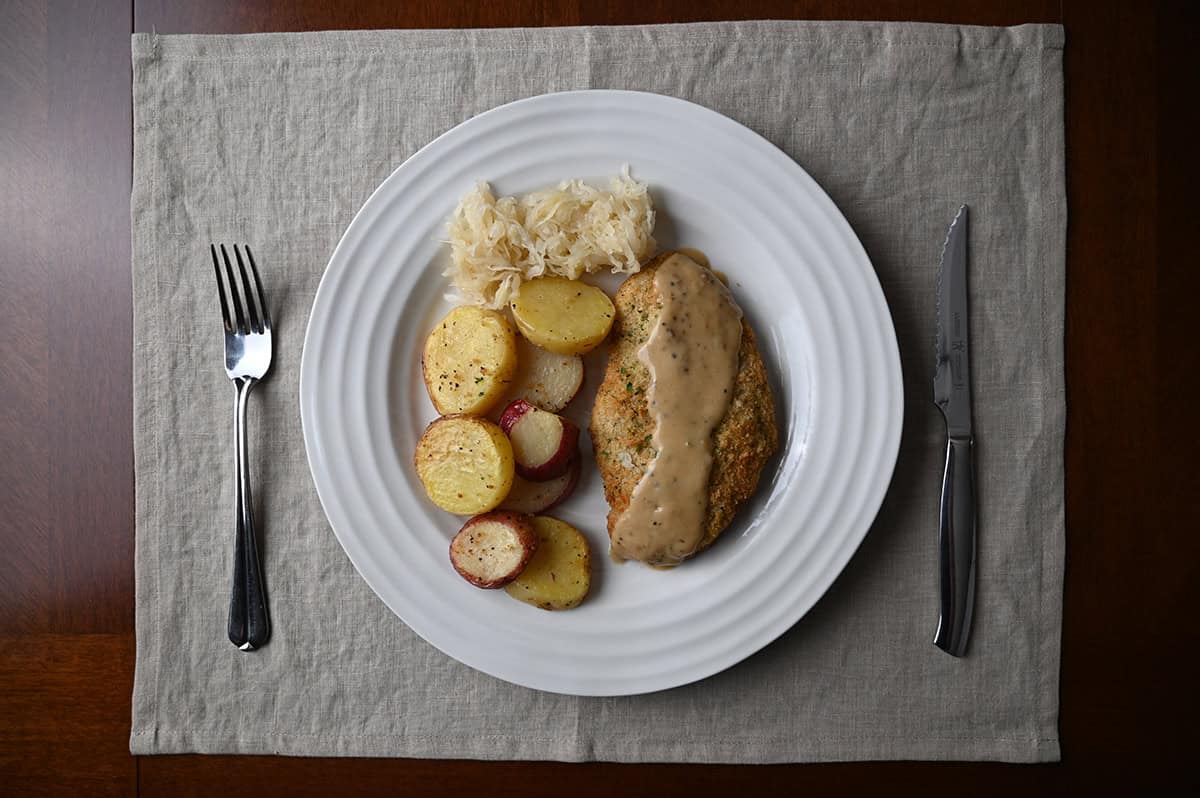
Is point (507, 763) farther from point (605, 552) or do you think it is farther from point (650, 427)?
point (650, 427)

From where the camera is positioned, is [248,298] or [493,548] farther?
[248,298]

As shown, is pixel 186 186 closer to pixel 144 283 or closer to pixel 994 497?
pixel 144 283

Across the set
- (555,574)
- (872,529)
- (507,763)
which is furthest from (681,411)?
(507,763)

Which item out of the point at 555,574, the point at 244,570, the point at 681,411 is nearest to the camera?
the point at 681,411

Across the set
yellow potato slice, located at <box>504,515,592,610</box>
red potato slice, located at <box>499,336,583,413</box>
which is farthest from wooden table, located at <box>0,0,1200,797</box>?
red potato slice, located at <box>499,336,583,413</box>

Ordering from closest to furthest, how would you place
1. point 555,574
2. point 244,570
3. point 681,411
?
1. point 681,411
2. point 555,574
3. point 244,570

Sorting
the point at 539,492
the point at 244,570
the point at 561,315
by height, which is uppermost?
the point at 561,315

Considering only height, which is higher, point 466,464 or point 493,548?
point 466,464

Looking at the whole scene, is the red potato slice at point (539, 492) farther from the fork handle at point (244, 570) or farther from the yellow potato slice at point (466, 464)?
the fork handle at point (244, 570)
